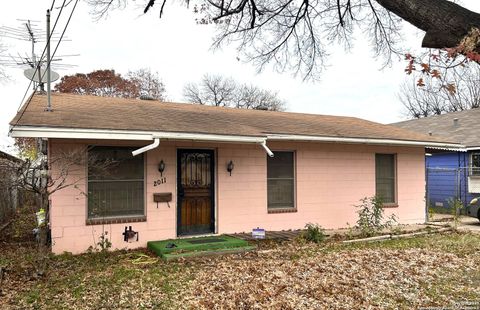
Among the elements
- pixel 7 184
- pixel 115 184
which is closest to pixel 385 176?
pixel 115 184

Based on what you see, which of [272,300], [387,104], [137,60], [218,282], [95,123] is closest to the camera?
[272,300]

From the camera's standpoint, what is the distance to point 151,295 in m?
4.94

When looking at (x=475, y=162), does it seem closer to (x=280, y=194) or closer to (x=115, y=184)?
(x=280, y=194)

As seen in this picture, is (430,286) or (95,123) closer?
(430,286)

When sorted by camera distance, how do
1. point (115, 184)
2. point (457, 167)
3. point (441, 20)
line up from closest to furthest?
point (441, 20), point (115, 184), point (457, 167)

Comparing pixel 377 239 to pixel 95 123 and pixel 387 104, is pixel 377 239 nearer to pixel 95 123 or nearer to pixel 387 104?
pixel 95 123

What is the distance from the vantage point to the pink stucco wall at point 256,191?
24.1 ft

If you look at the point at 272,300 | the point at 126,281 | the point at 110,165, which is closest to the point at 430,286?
the point at 272,300

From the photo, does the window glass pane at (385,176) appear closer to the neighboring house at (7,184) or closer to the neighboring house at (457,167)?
the neighboring house at (457,167)

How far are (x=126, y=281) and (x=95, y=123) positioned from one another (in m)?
3.05

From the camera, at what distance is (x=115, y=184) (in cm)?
779

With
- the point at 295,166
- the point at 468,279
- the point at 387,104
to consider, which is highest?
the point at 387,104

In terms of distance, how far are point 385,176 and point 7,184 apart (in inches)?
376

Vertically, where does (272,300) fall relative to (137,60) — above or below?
below
